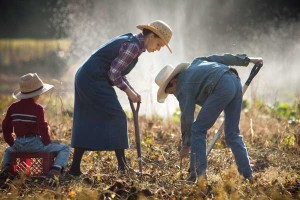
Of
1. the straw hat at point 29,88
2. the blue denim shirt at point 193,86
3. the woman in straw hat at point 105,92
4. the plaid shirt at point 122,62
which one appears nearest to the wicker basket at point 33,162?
the woman in straw hat at point 105,92

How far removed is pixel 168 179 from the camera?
5.73 metres

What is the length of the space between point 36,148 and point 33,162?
14cm

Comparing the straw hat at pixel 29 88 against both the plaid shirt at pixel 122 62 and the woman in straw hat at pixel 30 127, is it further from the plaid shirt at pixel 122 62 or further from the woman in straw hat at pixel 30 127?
the plaid shirt at pixel 122 62

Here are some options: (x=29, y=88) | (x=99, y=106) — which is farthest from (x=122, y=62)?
(x=29, y=88)

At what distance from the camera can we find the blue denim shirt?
5.65m

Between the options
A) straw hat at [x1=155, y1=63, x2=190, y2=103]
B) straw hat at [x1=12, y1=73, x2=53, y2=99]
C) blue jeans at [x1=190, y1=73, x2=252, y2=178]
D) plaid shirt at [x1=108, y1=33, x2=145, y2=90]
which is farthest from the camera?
straw hat at [x1=12, y1=73, x2=53, y2=99]

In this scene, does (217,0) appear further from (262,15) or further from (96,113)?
(96,113)

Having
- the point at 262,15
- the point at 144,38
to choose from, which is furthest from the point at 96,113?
the point at 262,15

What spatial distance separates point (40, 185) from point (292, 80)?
31.4 feet

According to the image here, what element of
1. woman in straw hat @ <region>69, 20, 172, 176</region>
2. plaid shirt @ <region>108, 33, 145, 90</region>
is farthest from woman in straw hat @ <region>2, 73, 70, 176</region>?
plaid shirt @ <region>108, 33, 145, 90</region>

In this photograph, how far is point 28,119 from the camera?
596 cm

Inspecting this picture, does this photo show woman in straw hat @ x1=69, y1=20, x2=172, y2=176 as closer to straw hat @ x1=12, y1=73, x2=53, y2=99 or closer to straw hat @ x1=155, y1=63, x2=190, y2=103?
straw hat @ x1=155, y1=63, x2=190, y2=103

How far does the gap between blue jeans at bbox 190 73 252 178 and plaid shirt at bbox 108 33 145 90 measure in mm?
774

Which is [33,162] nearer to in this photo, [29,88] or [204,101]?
[29,88]
